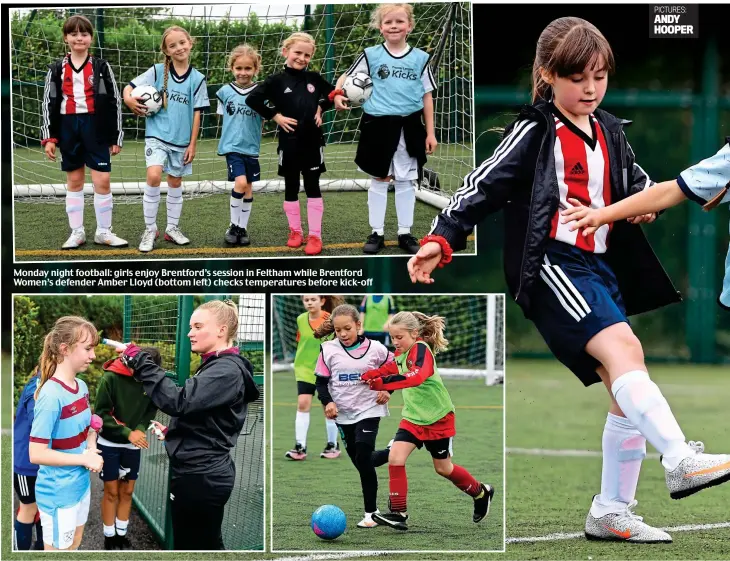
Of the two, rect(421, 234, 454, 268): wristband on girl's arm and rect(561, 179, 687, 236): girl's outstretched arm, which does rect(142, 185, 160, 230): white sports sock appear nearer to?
rect(421, 234, 454, 268): wristband on girl's arm

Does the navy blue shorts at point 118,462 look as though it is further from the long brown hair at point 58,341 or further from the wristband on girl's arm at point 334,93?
the wristband on girl's arm at point 334,93

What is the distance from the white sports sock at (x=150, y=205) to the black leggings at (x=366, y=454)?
1.38 meters

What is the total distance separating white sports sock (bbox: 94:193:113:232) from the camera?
540 centimetres

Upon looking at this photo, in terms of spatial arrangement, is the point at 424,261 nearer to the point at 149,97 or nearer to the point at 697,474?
the point at 697,474

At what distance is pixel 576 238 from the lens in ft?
13.7

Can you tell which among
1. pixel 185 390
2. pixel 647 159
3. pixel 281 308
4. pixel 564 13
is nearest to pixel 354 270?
pixel 281 308

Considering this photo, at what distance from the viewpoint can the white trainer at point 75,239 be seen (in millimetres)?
5359

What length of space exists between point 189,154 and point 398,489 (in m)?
1.86

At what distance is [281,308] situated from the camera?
16.6ft

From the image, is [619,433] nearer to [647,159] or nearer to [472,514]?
[472,514]

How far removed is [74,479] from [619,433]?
7.01 ft

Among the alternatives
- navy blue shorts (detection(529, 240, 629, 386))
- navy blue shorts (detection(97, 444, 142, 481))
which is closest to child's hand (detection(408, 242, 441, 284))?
navy blue shorts (detection(529, 240, 629, 386))

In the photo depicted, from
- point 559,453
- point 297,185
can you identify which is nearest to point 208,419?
point 297,185

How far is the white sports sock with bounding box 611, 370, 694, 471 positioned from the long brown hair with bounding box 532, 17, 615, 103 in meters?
1.16
